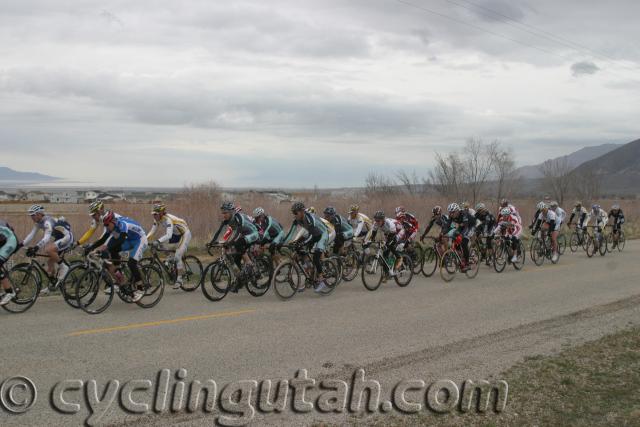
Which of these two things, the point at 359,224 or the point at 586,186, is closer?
the point at 359,224

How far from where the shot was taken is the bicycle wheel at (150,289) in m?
10.8

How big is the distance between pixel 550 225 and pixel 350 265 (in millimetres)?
8081

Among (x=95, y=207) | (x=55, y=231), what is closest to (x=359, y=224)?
(x=95, y=207)

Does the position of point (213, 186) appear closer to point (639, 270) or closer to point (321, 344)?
point (639, 270)

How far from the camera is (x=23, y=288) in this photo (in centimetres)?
1034

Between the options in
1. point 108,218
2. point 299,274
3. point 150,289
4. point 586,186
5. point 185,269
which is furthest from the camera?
point 586,186

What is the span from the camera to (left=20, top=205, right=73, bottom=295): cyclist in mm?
11367

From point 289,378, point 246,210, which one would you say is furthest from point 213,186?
point 289,378

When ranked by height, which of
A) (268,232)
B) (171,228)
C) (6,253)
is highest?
(171,228)

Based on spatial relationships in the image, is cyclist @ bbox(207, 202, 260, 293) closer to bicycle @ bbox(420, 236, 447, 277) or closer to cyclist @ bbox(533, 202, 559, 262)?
bicycle @ bbox(420, 236, 447, 277)

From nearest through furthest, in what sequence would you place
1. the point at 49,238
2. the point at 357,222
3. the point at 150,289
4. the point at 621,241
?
the point at 150,289, the point at 49,238, the point at 357,222, the point at 621,241

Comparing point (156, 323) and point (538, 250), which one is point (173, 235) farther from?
point (538, 250)

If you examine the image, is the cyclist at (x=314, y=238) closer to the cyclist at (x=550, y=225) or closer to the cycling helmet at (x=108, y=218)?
the cycling helmet at (x=108, y=218)

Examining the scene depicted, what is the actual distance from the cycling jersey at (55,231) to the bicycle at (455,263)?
859 centimetres
